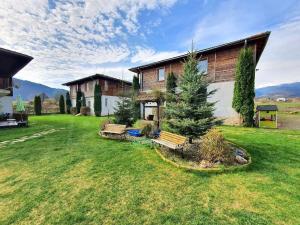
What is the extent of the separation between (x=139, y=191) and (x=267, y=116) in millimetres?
13786

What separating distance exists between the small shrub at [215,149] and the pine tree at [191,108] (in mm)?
1082

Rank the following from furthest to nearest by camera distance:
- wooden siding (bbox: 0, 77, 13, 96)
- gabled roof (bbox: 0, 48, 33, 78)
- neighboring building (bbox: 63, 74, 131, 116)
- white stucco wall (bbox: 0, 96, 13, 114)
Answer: neighboring building (bbox: 63, 74, 131, 116)
white stucco wall (bbox: 0, 96, 13, 114)
wooden siding (bbox: 0, 77, 13, 96)
gabled roof (bbox: 0, 48, 33, 78)

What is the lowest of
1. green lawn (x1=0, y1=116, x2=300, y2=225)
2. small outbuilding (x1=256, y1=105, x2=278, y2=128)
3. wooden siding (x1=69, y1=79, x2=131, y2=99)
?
green lawn (x1=0, y1=116, x2=300, y2=225)

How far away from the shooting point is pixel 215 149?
5648mm

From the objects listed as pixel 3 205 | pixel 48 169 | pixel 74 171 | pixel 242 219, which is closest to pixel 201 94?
pixel 242 219

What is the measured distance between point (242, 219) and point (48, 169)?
553 centimetres

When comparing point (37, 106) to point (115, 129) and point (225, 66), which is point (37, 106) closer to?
point (115, 129)

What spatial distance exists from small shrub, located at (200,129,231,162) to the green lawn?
0.73 meters

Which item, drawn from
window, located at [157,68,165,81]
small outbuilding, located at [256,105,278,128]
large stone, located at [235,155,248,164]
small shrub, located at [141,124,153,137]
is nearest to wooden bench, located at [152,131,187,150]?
large stone, located at [235,155,248,164]

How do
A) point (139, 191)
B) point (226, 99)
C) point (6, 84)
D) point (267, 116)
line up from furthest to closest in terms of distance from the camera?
point (6, 84), point (226, 99), point (267, 116), point (139, 191)

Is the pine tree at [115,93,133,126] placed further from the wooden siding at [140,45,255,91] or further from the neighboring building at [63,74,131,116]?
the neighboring building at [63,74,131,116]

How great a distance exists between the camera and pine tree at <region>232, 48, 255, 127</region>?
1318cm

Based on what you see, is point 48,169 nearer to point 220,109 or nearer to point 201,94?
point 201,94

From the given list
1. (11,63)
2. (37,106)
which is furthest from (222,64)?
(37,106)
